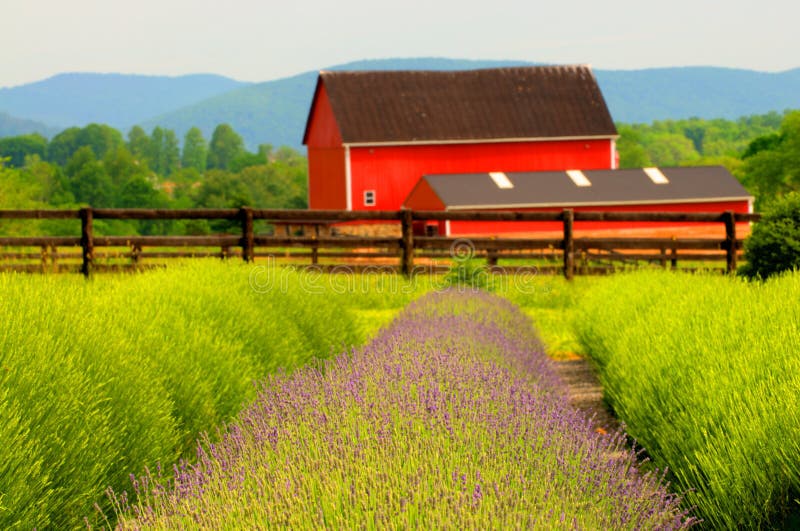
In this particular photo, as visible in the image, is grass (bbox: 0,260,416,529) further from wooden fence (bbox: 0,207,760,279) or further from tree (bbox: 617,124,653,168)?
tree (bbox: 617,124,653,168)

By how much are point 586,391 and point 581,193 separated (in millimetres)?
27219

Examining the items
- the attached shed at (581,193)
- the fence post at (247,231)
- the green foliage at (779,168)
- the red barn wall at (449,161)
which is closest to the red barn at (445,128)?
the red barn wall at (449,161)

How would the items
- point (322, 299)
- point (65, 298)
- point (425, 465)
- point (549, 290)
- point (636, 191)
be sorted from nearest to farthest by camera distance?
point (425, 465), point (65, 298), point (322, 299), point (549, 290), point (636, 191)

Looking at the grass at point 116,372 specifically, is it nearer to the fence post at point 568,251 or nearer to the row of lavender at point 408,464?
the row of lavender at point 408,464

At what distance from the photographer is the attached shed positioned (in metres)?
34.6

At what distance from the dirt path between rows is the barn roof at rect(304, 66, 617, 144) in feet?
99.5

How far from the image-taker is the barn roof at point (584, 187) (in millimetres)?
34731

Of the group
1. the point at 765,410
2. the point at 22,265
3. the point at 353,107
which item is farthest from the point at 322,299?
the point at 353,107

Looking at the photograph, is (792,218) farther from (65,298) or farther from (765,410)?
(65,298)

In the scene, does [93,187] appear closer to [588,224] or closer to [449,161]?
[449,161]

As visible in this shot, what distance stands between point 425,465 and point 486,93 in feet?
134

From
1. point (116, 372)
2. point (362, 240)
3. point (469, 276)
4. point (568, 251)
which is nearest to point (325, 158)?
point (362, 240)

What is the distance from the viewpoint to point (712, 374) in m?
5.31

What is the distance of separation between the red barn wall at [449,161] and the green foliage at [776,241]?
29512mm
